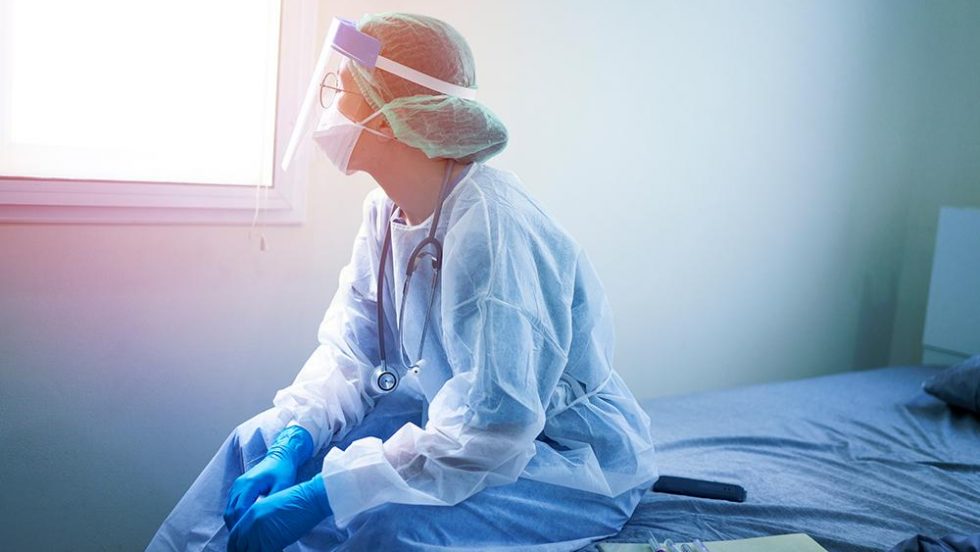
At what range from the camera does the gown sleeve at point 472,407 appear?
4.05 ft

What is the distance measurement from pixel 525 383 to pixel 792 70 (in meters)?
1.96

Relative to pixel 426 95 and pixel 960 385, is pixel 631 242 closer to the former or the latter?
pixel 960 385

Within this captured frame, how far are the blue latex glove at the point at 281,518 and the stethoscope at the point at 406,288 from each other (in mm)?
293

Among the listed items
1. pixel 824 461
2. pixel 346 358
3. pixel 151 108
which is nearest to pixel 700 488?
pixel 824 461

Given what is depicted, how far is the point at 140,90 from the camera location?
184 cm

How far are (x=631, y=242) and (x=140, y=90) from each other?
1.37 m

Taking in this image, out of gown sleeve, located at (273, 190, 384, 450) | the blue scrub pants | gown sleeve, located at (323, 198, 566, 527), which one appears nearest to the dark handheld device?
the blue scrub pants

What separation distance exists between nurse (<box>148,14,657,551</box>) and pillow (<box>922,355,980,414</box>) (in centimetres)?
109

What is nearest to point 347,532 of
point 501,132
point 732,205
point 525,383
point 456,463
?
point 456,463

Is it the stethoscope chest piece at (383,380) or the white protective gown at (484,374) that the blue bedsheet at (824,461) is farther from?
the stethoscope chest piece at (383,380)

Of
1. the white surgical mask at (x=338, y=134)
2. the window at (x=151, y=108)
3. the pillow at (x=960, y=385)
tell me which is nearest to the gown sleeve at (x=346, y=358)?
the white surgical mask at (x=338, y=134)

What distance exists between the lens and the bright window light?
5.67ft

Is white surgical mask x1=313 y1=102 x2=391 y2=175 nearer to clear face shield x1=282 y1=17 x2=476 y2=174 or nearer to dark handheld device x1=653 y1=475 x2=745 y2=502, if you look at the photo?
clear face shield x1=282 y1=17 x2=476 y2=174

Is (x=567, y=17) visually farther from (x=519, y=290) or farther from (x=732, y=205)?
(x=519, y=290)
